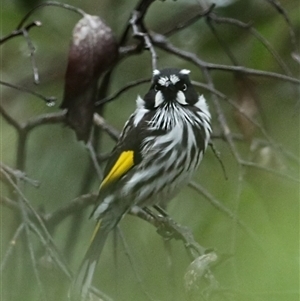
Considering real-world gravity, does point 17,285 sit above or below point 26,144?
below

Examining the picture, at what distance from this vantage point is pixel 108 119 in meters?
0.73

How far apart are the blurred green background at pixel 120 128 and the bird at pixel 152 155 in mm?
19

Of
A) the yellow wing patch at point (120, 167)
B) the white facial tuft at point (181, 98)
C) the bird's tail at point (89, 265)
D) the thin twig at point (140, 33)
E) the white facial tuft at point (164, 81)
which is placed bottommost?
the bird's tail at point (89, 265)

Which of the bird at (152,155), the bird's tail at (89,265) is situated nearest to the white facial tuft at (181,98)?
the bird at (152,155)

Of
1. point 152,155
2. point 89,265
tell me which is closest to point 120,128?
point 152,155

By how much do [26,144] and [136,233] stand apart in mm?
181

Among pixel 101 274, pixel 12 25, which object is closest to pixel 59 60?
pixel 12 25

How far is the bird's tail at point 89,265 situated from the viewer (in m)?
0.62

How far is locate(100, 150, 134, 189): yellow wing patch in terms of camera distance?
0.67 metres

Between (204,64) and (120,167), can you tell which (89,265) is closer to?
(120,167)

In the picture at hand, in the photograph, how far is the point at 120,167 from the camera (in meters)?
0.67

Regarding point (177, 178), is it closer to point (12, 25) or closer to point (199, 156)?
point (199, 156)

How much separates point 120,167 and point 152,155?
5 centimetres

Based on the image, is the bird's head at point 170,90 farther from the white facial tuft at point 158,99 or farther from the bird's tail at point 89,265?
the bird's tail at point 89,265
